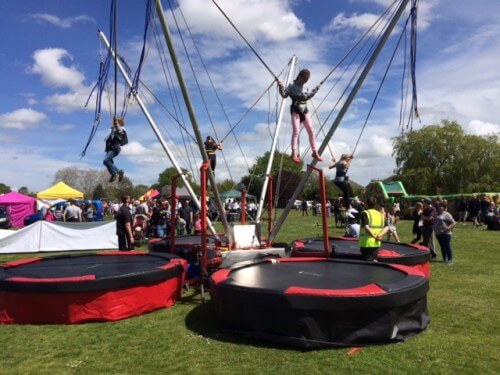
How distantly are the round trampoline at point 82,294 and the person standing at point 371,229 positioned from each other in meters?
2.60

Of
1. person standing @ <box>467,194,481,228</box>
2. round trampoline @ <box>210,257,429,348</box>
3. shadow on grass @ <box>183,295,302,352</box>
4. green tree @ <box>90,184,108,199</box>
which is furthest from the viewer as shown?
green tree @ <box>90,184,108,199</box>

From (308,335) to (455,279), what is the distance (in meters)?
4.26

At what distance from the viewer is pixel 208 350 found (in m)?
3.89

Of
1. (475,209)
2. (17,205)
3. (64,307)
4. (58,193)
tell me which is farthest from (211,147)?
(58,193)

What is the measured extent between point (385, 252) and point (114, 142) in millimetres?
4595

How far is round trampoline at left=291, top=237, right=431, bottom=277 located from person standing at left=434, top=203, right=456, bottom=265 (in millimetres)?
1076

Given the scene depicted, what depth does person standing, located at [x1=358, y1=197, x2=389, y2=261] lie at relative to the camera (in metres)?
5.76

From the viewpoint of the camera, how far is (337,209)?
19000 mm

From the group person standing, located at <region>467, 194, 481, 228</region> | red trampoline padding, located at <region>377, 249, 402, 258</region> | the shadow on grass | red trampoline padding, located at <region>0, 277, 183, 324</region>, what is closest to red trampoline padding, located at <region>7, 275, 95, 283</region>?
red trampoline padding, located at <region>0, 277, 183, 324</region>

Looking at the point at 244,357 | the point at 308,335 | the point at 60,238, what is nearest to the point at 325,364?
the point at 308,335

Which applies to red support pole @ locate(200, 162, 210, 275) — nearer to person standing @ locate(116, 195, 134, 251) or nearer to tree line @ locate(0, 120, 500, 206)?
person standing @ locate(116, 195, 134, 251)

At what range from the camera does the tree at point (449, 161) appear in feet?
107

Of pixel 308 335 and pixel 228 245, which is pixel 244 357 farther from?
pixel 228 245

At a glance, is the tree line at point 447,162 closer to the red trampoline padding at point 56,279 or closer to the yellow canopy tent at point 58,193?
the yellow canopy tent at point 58,193
